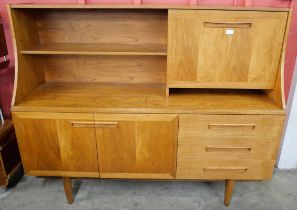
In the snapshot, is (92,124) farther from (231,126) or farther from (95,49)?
(231,126)

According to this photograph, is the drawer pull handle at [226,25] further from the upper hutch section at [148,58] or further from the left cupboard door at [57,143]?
Answer: the left cupboard door at [57,143]

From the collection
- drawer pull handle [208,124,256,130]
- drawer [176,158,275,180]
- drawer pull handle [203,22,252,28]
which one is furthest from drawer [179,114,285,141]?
Result: drawer pull handle [203,22,252,28]

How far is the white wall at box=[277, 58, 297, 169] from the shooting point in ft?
6.05

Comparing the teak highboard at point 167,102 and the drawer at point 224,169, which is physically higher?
the teak highboard at point 167,102

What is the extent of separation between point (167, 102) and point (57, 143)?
706 millimetres

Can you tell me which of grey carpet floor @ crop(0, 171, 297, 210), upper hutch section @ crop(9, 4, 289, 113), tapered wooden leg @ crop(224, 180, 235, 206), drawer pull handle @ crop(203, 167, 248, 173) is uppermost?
upper hutch section @ crop(9, 4, 289, 113)

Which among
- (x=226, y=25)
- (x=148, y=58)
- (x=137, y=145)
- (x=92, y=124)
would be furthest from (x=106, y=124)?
(x=226, y=25)

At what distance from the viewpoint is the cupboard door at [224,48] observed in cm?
138

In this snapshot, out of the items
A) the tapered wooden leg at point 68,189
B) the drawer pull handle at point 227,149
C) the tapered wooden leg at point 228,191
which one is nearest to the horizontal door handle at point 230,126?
the drawer pull handle at point 227,149

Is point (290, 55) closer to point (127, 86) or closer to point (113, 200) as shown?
point (127, 86)

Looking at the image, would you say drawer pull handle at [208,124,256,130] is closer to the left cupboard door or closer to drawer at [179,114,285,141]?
drawer at [179,114,285,141]

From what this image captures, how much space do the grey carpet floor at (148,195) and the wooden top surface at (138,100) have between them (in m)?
0.75

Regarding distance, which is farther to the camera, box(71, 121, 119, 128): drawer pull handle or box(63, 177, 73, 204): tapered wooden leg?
box(63, 177, 73, 204): tapered wooden leg

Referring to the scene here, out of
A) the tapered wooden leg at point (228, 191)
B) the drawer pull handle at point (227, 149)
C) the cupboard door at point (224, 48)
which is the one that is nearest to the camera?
the cupboard door at point (224, 48)
